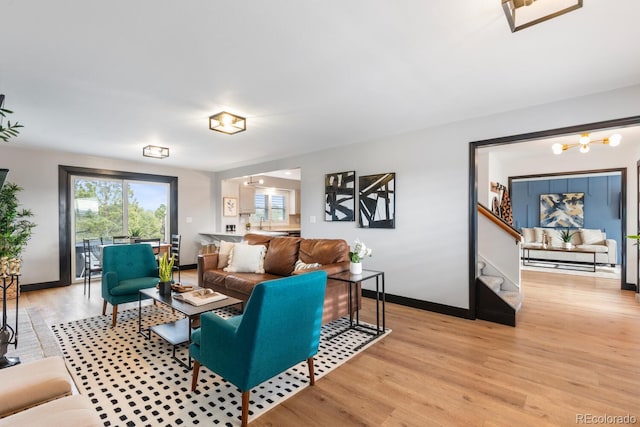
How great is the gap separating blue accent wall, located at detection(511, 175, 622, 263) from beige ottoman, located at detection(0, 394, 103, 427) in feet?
34.0

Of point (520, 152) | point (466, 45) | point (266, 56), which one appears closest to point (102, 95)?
point (266, 56)

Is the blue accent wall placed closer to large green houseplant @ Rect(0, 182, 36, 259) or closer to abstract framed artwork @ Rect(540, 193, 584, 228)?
abstract framed artwork @ Rect(540, 193, 584, 228)

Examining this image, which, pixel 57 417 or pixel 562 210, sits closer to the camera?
pixel 57 417

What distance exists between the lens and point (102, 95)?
2.90 metres

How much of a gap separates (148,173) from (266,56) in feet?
17.8

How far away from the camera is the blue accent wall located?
770 cm

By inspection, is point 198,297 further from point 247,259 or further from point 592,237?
point 592,237

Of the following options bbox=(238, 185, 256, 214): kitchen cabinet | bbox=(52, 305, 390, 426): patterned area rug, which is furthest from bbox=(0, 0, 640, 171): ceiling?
bbox=(238, 185, 256, 214): kitchen cabinet

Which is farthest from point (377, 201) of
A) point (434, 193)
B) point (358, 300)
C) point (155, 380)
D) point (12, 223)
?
point (12, 223)

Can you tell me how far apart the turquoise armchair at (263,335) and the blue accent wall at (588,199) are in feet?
30.0

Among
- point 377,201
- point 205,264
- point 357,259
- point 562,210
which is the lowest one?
point 205,264

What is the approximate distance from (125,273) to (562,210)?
10.4m

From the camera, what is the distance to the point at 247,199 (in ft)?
27.0

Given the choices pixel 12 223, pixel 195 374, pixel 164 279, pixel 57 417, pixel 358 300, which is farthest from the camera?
pixel 12 223
